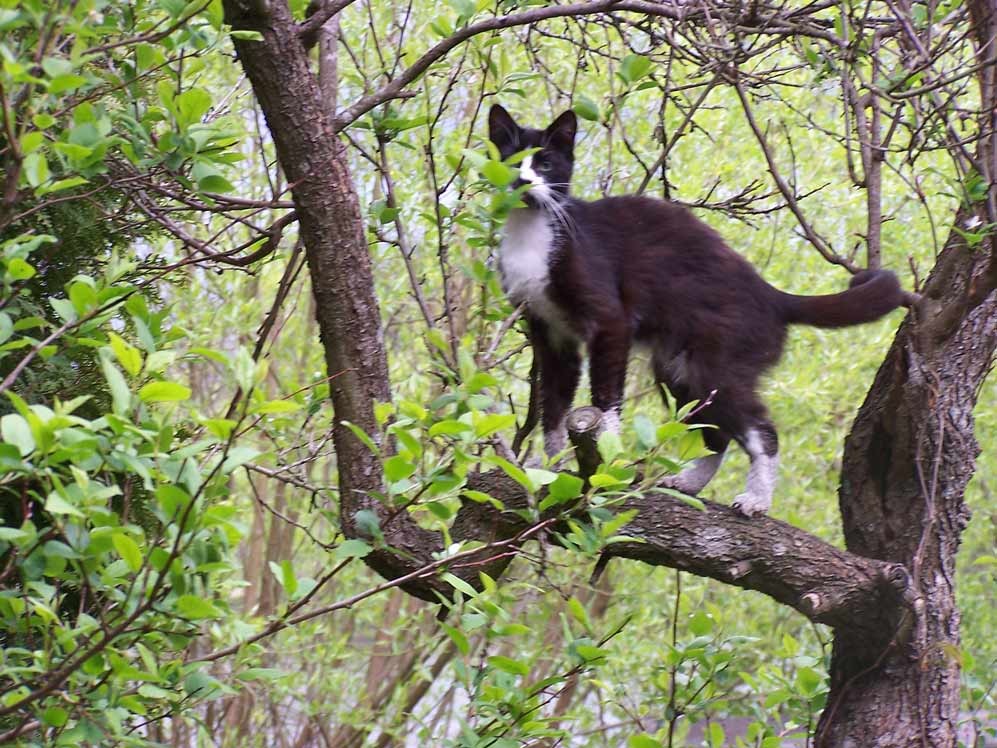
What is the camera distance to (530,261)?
3.38 metres

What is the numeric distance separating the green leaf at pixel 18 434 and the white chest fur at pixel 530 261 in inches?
83.1

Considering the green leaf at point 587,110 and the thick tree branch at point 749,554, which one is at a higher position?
the green leaf at point 587,110

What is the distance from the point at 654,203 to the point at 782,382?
7.71 feet

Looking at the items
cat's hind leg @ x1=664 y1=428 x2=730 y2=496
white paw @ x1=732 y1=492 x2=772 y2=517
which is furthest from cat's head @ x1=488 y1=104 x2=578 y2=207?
white paw @ x1=732 y1=492 x2=772 y2=517

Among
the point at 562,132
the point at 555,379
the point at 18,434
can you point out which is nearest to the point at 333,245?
the point at 18,434

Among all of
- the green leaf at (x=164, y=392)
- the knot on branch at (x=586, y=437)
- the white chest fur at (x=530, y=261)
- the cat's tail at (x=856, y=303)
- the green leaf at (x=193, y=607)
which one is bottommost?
the green leaf at (x=193, y=607)

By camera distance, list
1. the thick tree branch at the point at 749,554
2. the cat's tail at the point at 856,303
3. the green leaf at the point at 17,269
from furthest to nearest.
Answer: the cat's tail at the point at 856,303 < the thick tree branch at the point at 749,554 < the green leaf at the point at 17,269

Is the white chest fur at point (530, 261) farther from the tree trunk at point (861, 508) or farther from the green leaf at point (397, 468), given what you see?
the green leaf at point (397, 468)

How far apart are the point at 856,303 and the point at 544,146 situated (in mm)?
1126

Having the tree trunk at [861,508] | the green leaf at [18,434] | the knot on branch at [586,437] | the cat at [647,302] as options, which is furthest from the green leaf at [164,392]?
the cat at [647,302]

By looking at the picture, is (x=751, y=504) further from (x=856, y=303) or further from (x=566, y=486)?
(x=566, y=486)

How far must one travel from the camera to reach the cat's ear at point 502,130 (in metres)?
3.50

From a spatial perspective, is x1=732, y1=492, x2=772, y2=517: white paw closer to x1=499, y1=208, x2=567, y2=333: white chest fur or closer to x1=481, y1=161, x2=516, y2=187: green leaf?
x1=499, y1=208, x2=567, y2=333: white chest fur

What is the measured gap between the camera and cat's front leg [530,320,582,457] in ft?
11.4
